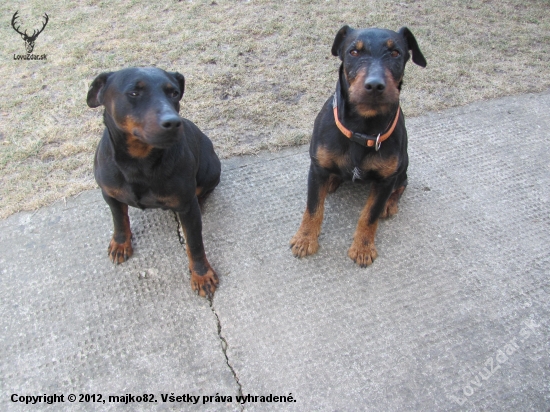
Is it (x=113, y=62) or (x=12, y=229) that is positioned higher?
(x=113, y=62)

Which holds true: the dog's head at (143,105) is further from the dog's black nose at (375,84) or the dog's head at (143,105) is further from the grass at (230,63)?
the grass at (230,63)

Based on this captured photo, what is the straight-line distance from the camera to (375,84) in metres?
2.28

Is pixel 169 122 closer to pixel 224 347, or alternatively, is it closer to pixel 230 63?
pixel 224 347

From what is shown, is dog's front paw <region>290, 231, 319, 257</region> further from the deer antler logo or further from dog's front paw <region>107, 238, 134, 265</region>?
the deer antler logo

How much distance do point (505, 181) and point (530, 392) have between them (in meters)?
1.81

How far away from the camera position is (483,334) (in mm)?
2672

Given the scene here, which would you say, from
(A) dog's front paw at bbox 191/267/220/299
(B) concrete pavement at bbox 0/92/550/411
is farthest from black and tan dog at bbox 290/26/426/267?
(A) dog's front paw at bbox 191/267/220/299

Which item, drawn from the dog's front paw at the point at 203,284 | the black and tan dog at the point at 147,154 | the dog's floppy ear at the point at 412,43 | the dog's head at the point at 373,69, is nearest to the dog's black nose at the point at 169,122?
the black and tan dog at the point at 147,154

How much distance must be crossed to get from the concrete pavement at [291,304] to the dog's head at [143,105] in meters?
1.11

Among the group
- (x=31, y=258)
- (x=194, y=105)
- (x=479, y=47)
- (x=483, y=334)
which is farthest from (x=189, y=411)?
(x=479, y=47)

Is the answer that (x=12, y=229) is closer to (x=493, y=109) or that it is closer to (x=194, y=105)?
(x=194, y=105)

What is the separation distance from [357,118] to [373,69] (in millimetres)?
331

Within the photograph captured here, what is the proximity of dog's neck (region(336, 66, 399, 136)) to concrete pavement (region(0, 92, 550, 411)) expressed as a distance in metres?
0.92

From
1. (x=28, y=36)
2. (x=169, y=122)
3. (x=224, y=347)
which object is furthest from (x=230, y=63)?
(x=224, y=347)
